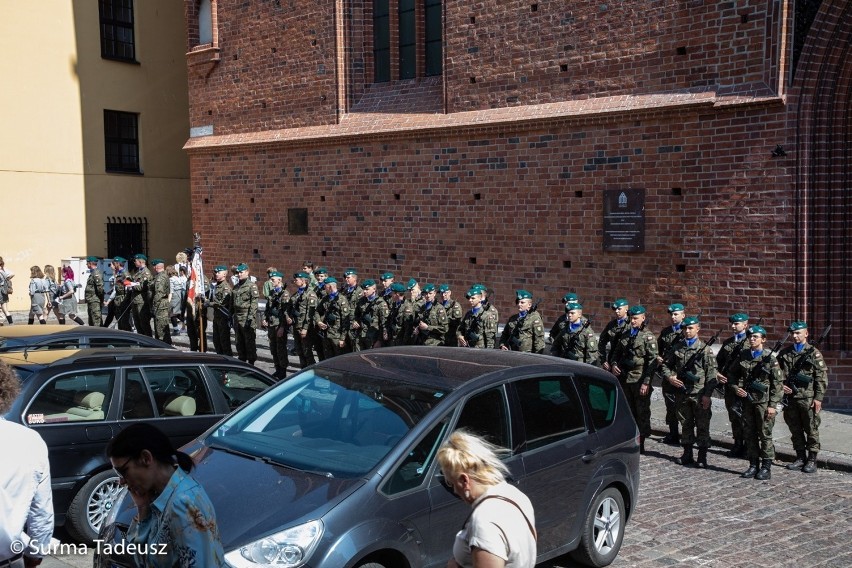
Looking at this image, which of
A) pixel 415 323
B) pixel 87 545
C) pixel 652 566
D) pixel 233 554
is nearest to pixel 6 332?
pixel 87 545

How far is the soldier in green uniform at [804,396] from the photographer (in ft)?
30.6

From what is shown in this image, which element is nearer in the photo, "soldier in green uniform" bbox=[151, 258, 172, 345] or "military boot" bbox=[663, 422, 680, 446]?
"military boot" bbox=[663, 422, 680, 446]

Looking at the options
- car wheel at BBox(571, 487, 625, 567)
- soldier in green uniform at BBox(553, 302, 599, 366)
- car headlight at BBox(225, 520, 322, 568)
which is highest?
soldier in green uniform at BBox(553, 302, 599, 366)

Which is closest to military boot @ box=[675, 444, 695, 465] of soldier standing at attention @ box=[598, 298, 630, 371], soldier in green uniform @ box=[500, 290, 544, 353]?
soldier standing at attention @ box=[598, 298, 630, 371]

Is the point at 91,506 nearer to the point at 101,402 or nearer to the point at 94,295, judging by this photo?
the point at 101,402

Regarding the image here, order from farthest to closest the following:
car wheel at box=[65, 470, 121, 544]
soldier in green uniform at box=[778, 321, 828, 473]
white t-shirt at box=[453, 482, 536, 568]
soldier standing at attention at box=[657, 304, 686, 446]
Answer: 1. soldier standing at attention at box=[657, 304, 686, 446]
2. soldier in green uniform at box=[778, 321, 828, 473]
3. car wheel at box=[65, 470, 121, 544]
4. white t-shirt at box=[453, 482, 536, 568]

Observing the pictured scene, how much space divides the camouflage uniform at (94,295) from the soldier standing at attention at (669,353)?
12.0 meters

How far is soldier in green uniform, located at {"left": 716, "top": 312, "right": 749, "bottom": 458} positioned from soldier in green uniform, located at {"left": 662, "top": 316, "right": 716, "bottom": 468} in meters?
0.13

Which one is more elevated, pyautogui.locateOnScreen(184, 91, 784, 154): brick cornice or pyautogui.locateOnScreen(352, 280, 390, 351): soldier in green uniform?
pyautogui.locateOnScreen(184, 91, 784, 154): brick cornice

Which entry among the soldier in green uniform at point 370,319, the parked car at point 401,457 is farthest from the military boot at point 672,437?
the soldier in green uniform at point 370,319

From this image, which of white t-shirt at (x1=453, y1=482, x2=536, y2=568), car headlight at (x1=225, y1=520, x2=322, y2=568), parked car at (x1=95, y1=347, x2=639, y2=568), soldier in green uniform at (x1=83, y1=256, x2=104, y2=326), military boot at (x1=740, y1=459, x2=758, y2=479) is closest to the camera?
white t-shirt at (x1=453, y1=482, x2=536, y2=568)

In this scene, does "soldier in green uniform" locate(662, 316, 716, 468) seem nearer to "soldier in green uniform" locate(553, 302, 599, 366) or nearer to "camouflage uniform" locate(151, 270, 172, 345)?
"soldier in green uniform" locate(553, 302, 599, 366)

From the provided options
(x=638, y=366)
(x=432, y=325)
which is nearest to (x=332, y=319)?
(x=432, y=325)

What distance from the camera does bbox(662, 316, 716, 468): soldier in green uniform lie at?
31.4ft
